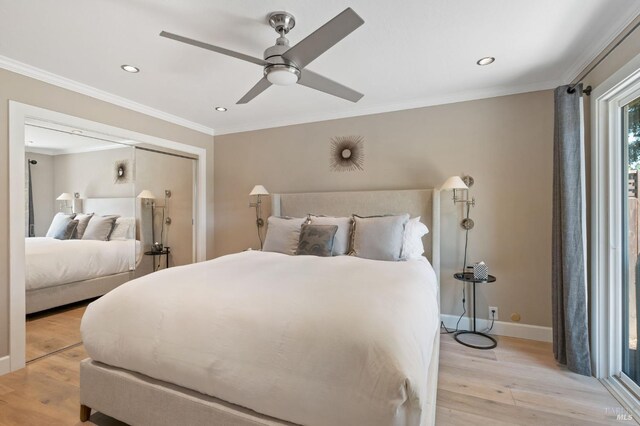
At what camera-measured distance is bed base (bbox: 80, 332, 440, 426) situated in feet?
4.19

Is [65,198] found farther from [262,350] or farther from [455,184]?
[455,184]

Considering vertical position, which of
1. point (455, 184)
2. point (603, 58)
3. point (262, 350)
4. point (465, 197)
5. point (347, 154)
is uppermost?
point (603, 58)

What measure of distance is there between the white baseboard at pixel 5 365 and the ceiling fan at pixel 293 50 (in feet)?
8.64

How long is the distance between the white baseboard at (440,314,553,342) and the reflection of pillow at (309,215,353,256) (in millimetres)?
1305

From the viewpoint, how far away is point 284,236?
9.89 ft

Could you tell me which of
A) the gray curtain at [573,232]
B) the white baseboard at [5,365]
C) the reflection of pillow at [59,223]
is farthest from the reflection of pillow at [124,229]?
the gray curtain at [573,232]

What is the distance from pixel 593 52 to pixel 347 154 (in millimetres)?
2190

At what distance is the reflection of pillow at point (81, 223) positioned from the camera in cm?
309

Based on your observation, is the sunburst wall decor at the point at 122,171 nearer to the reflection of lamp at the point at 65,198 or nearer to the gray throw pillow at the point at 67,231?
the reflection of lamp at the point at 65,198

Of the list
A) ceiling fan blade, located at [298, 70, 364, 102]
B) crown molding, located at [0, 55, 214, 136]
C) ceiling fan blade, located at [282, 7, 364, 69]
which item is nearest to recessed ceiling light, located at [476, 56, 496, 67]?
ceiling fan blade, located at [298, 70, 364, 102]

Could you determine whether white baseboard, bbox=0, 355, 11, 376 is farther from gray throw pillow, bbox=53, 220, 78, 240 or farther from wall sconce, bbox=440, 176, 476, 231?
wall sconce, bbox=440, 176, 476, 231

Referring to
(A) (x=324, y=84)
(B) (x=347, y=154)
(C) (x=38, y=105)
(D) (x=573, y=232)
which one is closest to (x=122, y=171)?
(C) (x=38, y=105)

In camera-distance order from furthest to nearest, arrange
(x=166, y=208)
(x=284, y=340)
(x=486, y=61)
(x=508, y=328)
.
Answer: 1. (x=166, y=208)
2. (x=508, y=328)
3. (x=486, y=61)
4. (x=284, y=340)

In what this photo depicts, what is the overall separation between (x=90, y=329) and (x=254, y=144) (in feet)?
9.61
